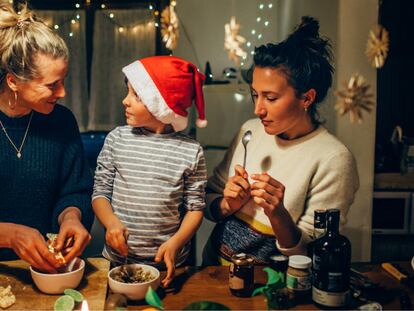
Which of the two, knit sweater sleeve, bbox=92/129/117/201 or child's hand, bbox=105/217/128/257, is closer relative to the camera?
child's hand, bbox=105/217/128/257

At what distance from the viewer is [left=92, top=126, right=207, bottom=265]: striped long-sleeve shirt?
4.38 ft

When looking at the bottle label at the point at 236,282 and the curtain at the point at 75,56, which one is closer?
the bottle label at the point at 236,282

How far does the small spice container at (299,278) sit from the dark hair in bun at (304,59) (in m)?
0.52

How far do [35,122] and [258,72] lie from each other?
0.72m

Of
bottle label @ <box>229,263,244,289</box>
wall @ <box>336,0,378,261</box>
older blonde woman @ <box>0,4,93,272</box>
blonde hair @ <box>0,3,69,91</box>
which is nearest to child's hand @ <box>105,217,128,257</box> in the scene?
older blonde woman @ <box>0,4,93,272</box>

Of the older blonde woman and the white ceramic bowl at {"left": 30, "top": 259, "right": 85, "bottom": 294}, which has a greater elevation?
the older blonde woman

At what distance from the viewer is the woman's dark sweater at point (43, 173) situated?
1370 mm

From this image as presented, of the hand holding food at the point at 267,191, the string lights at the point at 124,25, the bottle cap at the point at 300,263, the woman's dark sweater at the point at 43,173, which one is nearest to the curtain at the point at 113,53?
the string lights at the point at 124,25

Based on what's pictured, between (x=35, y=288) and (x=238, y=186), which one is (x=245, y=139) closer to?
(x=238, y=186)

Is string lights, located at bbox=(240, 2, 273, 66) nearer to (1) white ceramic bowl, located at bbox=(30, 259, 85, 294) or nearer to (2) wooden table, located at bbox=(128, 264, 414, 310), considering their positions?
(2) wooden table, located at bbox=(128, 264, 414, 310)

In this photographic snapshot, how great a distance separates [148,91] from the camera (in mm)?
1311

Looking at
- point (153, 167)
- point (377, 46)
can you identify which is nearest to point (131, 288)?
point (153, 167)

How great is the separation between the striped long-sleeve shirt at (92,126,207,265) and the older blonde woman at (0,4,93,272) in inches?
4.9

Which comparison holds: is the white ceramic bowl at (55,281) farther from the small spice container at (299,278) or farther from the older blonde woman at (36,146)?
the small spice container at (299,278)
